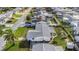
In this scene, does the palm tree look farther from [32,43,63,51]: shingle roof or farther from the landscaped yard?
[32,43,63,51]: shingle roof

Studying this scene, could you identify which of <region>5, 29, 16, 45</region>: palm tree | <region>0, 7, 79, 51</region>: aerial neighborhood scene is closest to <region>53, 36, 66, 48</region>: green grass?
<region>0, 7, 79, 51</region>: aerial neighborhood scene

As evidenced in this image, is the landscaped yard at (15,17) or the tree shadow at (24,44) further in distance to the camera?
the landscaped yard at (15,17)

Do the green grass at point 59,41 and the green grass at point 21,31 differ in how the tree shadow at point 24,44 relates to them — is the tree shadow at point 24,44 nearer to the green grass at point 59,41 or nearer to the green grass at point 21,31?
the green grass at point 21,31

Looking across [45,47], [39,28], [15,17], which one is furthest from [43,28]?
[15,17]

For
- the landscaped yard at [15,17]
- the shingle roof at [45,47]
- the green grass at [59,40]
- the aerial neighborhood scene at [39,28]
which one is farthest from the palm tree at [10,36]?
the green grass at [59,40]

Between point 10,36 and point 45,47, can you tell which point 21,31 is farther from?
point 45,47

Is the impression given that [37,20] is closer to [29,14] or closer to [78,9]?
[29,14]

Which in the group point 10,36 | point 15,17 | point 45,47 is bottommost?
point 45,47
